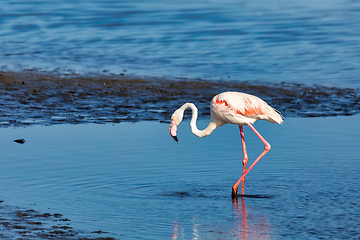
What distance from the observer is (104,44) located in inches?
697

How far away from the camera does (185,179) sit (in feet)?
25.4

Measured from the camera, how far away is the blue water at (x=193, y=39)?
14.8m

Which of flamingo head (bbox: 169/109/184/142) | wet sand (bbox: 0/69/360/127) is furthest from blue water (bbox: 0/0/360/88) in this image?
flamingo head (bbox: 169/109/184/142)

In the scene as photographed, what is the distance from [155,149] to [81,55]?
799 cm

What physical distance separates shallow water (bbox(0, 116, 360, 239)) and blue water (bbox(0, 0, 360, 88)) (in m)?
4.42

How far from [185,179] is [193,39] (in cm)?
1073

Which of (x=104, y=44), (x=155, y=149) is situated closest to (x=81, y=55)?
A: (x=104, y=44)

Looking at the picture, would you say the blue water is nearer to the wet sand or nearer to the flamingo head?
the wet sand

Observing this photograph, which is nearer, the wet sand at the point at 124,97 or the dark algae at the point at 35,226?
the dark algae at the point at 35,226

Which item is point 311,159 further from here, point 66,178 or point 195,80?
point 195,80

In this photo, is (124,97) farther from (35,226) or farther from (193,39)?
(35,226)

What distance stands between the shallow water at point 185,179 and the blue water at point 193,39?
442 centimetres

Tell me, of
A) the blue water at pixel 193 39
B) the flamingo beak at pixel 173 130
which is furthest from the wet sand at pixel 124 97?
the flamingo beak at pixel 173 130

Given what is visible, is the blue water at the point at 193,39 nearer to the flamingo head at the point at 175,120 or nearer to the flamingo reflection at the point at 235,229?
the flamingo head at the point at 175,120
